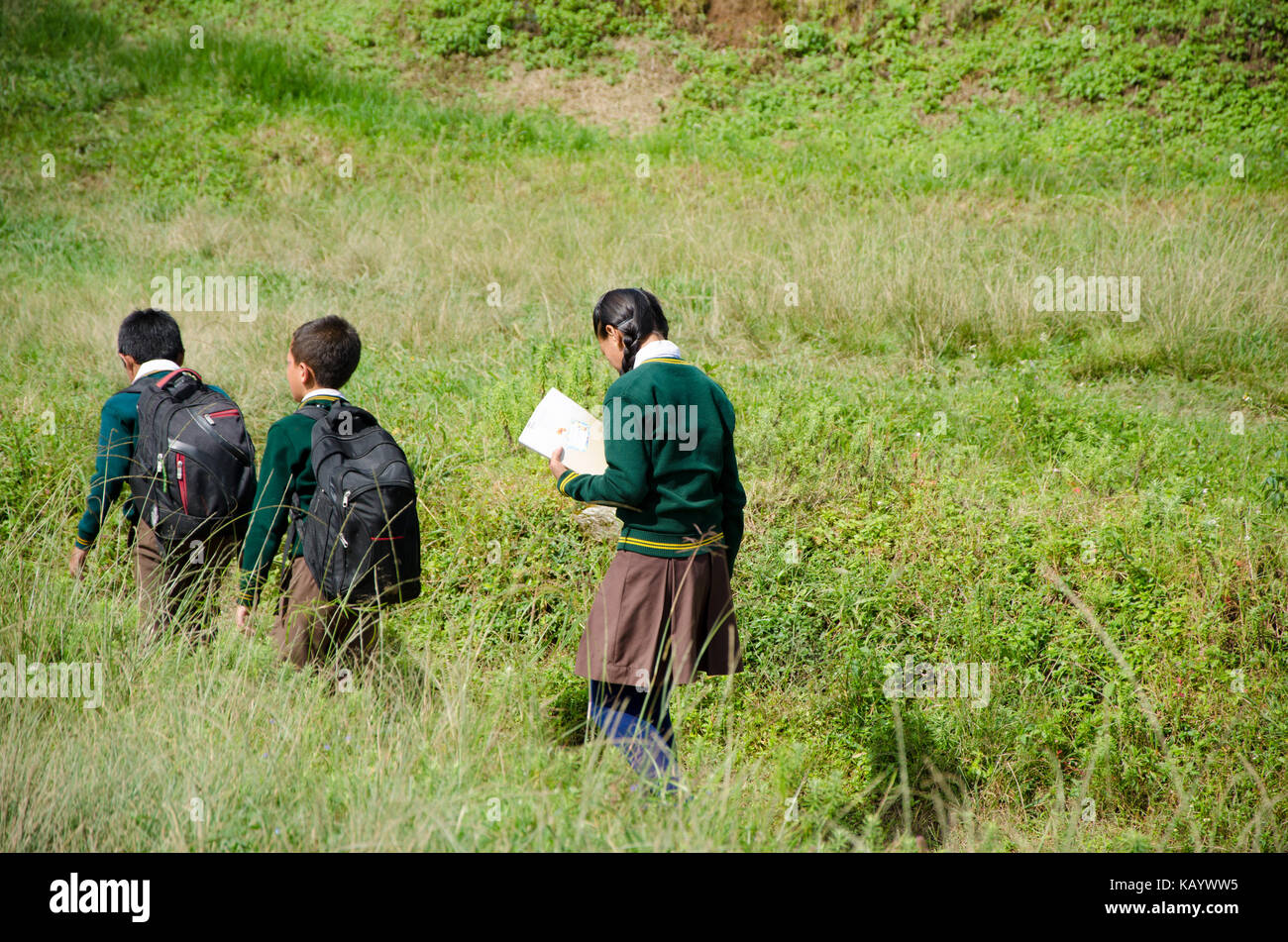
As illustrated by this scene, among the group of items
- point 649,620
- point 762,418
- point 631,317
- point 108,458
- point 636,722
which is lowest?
point 636,722

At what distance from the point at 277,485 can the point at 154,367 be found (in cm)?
94

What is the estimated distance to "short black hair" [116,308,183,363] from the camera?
3756 mm

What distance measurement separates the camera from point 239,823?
2.46 metres

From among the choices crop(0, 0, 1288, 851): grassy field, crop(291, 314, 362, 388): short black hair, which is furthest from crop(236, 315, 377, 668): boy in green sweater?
crop(0, 0, 1288, 851): grassy field

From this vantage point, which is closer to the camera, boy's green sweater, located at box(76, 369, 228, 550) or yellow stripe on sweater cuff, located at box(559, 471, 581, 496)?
yellow stripe on sweater cuff, located at box(559, 471, 581, 496)

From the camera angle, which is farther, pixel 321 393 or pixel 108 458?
pixel 108 458

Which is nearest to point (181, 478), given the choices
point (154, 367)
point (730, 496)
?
point (154, 367)

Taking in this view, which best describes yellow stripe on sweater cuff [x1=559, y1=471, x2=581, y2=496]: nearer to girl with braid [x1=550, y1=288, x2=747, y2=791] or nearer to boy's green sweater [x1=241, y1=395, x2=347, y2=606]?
girl with braid [x1=550, y1=288, x2=747, y2=791]

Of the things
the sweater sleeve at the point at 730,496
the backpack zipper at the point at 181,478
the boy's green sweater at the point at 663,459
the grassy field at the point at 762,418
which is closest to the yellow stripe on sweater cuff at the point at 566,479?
the boy's green sweater at the point at 663,459

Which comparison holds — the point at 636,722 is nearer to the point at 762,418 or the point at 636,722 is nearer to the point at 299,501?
the point at 299,501

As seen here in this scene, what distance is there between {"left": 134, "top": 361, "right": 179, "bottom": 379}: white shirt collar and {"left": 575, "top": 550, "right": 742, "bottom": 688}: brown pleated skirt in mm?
2131

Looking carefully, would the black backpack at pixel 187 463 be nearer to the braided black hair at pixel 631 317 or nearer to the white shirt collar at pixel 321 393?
the white shirt collar at pixel 321 393

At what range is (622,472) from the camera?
2.93 metres

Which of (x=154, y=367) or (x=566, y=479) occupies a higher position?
(x=154, y=367)
